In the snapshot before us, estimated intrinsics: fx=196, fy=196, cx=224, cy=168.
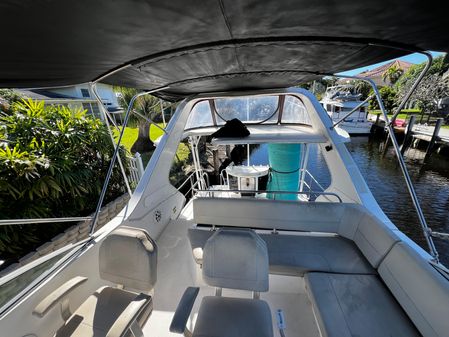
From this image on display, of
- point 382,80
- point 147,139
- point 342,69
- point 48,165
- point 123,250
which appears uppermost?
point 382,80

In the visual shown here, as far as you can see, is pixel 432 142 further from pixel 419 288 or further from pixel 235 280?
pixel 235 280

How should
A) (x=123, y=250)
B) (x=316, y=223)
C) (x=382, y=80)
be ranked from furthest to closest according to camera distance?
1. (x=382, y=80)
2. (x=316, y=223)
3. (x=123, y=250)

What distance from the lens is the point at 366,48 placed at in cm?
129

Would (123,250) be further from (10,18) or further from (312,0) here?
(312,0)

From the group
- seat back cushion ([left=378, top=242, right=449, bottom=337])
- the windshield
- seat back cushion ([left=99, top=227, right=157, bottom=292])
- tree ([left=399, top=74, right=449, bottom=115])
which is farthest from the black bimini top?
tree ([left=399, top=74, right=449, bottom=115])

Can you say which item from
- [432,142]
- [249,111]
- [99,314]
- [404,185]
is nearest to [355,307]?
[99,314]

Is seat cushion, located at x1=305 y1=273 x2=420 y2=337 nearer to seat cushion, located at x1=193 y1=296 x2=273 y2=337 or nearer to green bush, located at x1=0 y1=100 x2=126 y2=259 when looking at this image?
seat cushion, located at x1=193 y1=296 x2=273 y2=337

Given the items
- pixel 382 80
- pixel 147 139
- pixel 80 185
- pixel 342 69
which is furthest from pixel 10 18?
pixel 382 80

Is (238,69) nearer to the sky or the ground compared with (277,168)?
nearer to the sky

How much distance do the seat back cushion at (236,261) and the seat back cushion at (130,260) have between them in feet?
1.34

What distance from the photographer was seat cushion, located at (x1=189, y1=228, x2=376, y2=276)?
6.09ft

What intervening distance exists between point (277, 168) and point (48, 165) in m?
4.16

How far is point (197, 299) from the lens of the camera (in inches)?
75.8

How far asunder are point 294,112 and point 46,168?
4.14 metres
